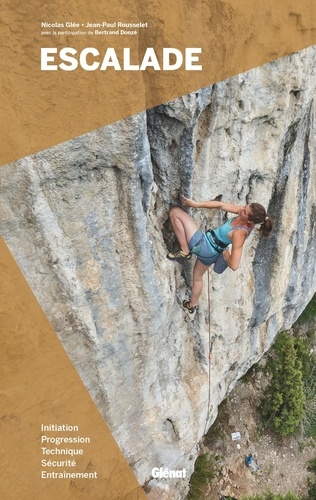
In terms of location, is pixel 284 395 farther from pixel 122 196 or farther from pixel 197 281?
pixel 122 196

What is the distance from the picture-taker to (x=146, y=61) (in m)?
4.13

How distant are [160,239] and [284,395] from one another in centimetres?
632

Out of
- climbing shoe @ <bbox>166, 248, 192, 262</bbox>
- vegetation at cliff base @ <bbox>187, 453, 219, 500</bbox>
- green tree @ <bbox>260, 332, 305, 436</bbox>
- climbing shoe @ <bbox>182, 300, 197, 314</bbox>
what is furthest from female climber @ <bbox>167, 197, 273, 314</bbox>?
green tree @ <bbox>260, 332, 305, 436</bbox>

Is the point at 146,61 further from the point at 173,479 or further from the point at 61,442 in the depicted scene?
the point at 173,479

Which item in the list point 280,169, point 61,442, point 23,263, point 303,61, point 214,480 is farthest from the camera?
point 214,480

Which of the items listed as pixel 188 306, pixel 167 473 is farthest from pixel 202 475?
pixel 188 306

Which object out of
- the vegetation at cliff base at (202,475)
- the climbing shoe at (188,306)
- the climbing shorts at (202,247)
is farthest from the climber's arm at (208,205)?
the vegetation at cliff base at (202,475)

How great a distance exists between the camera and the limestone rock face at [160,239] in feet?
13.4

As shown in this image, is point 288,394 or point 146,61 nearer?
point 146,61

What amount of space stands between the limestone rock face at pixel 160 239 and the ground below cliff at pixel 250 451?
2391mm

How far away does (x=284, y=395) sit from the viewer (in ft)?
32.6

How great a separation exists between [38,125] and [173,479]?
567 cm

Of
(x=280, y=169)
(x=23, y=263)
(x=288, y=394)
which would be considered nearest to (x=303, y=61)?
(x=280, y=169)

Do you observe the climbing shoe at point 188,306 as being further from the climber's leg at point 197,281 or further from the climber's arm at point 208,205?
the climber's arm at point 208,205
